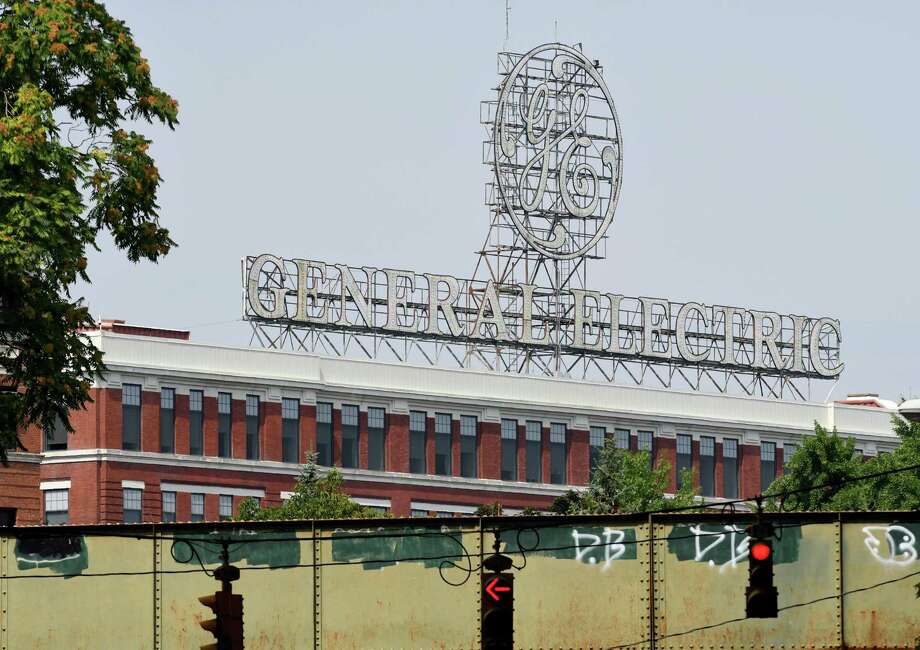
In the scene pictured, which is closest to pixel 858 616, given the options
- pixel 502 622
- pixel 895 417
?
pixel 502 622

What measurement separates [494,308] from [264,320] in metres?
12.7

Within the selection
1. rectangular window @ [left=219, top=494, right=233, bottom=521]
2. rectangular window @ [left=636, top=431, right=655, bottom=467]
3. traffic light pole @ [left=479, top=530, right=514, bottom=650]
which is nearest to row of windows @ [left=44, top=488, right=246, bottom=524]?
rectangular window @ [left=219, top=494, right=233, bottom=521]

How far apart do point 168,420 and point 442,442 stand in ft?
51.0

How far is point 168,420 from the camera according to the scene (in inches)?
4857

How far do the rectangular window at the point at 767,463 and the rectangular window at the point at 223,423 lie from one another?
104 feet

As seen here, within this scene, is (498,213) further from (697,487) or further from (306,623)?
(306,623)

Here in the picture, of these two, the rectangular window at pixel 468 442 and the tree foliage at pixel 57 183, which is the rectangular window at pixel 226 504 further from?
the tree foliage at pixel 57 183

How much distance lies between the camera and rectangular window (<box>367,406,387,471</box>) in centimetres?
13025

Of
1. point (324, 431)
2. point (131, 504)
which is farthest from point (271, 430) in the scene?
point (131, 504)

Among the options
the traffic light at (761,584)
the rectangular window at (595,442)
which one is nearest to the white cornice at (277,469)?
the rectangular window at (595,442)

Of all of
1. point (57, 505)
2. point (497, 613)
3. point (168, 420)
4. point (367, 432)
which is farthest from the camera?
point (367, 432)

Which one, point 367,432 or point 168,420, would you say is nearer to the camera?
point 168,420

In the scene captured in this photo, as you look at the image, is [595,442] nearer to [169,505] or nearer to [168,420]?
[168,420]

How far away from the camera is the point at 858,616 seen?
159 feet
